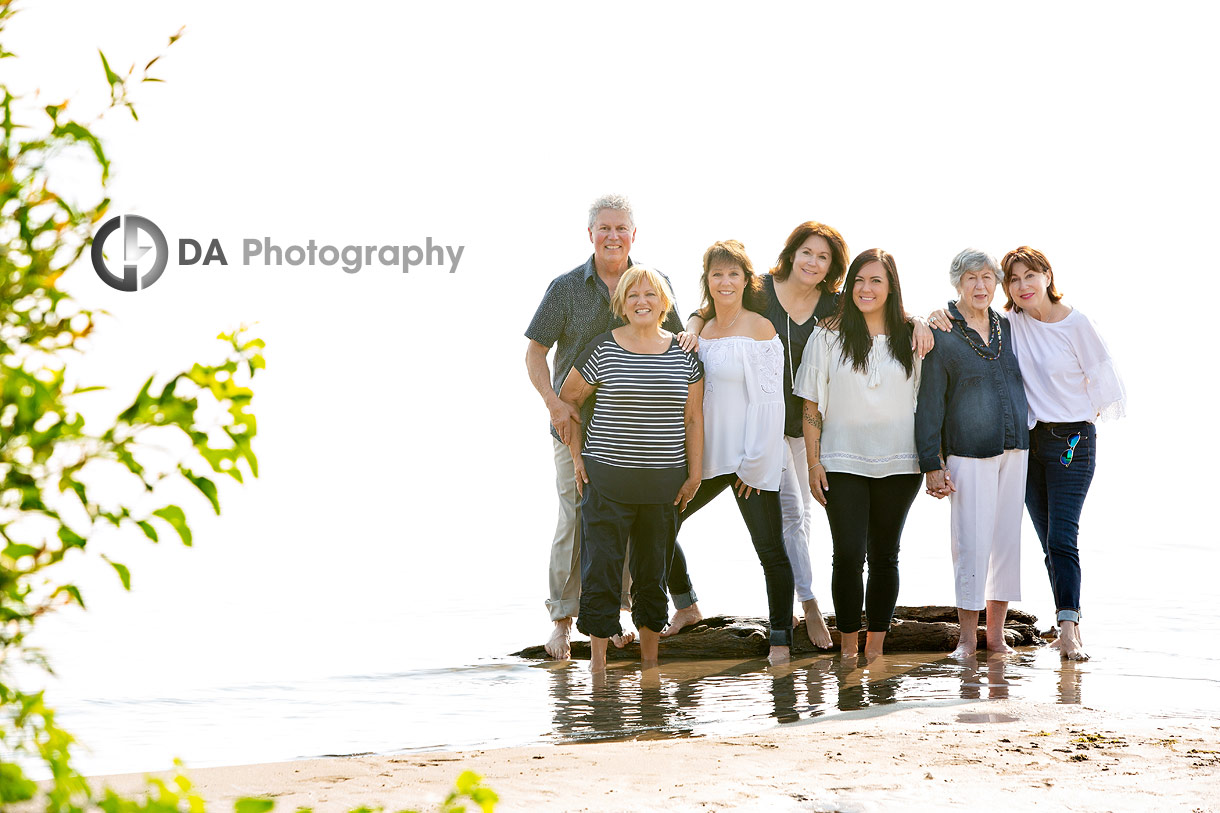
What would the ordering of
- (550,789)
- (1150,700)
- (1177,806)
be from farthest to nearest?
1. (1150,700)
2. (550,789)
3. (1177,806)

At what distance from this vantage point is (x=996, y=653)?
6.29 metres

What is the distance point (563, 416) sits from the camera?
20.1 ft

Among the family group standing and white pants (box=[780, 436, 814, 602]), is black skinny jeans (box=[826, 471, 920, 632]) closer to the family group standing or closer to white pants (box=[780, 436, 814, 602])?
the family group standing

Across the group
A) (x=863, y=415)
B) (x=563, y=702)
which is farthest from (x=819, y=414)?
(x=563, y=702)

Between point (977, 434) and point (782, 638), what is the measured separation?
1.53 m

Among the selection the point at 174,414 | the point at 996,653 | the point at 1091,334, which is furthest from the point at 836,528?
the point at 174,414

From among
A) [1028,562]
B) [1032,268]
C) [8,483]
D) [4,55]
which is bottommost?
[1028,562]

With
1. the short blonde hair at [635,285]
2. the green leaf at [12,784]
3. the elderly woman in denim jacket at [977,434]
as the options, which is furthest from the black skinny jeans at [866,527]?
the green leaf at [12,784]

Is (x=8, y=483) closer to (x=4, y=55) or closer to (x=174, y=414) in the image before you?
(x=174, y=414)

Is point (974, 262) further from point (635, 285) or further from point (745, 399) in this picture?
point (635, 285)

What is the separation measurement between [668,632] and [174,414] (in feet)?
18.2

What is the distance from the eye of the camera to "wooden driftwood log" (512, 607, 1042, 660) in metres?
6.47

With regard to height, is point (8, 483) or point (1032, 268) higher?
point (1032, 268)

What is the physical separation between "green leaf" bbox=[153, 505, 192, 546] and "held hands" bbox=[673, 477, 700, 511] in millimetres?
4561
